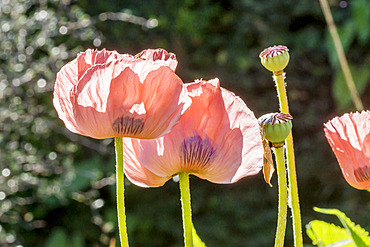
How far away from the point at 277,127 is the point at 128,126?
82 mm

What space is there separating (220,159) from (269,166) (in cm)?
3

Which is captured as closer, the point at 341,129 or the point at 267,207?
the point at 341,129

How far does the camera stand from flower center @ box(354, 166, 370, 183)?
38cm

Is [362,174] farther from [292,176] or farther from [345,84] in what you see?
[345,84]

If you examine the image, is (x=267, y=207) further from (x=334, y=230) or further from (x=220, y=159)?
(x=220, y=159)

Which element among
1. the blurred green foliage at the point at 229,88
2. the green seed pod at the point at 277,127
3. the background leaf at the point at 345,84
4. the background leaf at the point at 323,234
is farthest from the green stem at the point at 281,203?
the background leaf at the point at 345,84

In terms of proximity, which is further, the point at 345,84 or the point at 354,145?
the point at 345,84

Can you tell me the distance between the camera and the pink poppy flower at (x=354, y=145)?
1.26 ft

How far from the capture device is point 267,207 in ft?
7.77

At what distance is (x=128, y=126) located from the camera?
348 mm

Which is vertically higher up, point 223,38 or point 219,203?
point 223,38

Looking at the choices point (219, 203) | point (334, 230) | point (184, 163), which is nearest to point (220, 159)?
point (184, 163)

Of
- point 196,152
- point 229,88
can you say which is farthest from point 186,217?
point 229,88

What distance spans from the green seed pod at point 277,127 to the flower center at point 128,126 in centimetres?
7
